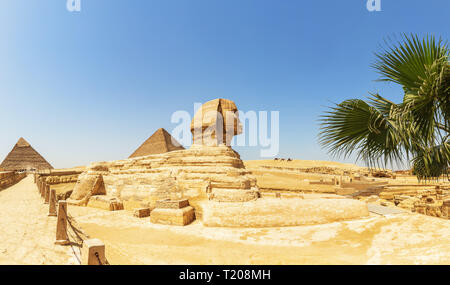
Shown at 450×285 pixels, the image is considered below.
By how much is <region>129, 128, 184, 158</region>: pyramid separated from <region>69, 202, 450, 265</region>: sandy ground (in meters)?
13.8

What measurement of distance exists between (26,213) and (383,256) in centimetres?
1043

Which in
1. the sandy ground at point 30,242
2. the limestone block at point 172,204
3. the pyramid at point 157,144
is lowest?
the limestone block at point 172,204

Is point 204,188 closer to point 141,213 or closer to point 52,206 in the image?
point 141,213

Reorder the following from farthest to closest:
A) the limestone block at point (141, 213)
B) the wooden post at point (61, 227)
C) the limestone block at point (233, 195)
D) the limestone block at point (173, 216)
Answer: the limestone block at point (141, 213) < the limestone block at point (233, 195) < the limestone block at point (173, 216) < the wooden post at point (61, 227)

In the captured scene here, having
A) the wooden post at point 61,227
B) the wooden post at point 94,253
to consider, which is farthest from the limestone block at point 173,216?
the wooden post at point 94,253

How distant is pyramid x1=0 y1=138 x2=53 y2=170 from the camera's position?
139 feet

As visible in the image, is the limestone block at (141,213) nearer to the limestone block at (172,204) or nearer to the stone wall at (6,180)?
the limestone block at (172,204)

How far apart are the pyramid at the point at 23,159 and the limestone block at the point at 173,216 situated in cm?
5004

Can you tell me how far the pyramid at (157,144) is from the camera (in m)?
21.5

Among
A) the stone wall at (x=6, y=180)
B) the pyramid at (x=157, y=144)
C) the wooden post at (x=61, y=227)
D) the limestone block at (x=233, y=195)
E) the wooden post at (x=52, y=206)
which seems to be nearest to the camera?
the wooden post at (x=61, y=227)

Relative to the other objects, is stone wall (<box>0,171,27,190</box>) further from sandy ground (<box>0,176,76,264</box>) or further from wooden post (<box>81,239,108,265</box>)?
wooden post (<box>81,239,108,265</box>)

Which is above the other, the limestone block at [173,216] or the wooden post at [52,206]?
the wooden post at [52,206]

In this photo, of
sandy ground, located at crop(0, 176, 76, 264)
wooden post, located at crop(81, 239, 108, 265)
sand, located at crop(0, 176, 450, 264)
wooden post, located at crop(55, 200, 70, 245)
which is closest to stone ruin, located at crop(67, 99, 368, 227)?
sand, located at crop(0, 176, 450, 264)
